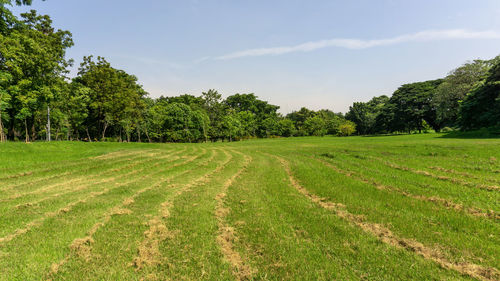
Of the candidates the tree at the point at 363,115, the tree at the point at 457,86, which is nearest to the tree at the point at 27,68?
the tree at the point at 457,86

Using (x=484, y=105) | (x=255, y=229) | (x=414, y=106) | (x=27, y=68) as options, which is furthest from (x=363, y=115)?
(x=27, y=68)

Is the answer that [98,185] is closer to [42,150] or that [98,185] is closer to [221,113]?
[42,150]

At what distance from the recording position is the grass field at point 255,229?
10.6 feet

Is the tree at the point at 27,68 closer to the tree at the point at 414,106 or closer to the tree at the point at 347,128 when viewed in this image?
the tree at the point at 414,106

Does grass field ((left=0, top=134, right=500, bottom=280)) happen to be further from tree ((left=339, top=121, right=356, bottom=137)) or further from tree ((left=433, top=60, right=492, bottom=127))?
tree ((left=339, top=121, right=356, bottom=137))

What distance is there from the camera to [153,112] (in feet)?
185

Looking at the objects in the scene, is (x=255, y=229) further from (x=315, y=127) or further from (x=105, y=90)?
(x=315, y=127)

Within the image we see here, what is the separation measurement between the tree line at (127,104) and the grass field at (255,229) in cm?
2064

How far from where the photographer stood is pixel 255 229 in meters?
4.61

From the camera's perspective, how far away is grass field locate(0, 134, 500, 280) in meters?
3.23

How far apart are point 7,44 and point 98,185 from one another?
881 inches

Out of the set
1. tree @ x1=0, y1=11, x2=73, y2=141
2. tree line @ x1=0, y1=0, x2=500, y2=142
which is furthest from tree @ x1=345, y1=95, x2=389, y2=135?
tree @ x1=0, y1=11, x2=73, y2=141

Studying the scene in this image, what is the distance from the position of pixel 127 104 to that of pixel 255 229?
44307 millimetres

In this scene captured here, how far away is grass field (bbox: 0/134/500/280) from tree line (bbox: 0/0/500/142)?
20639 mm
